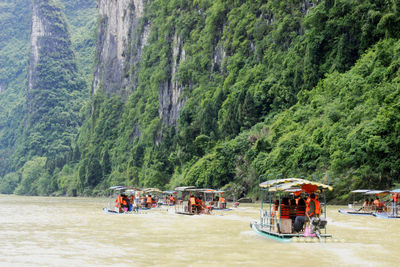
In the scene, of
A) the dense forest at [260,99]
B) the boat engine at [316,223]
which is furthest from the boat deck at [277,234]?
the dense forest at [260,99]

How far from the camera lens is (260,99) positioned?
7712cm

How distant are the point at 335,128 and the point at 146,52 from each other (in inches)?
3215

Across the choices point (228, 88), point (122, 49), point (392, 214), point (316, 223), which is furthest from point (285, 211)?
point (122, 49)

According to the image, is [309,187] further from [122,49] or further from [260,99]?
[122,49]

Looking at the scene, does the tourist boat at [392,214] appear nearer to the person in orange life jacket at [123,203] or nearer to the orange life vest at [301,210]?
the orange life vest at [301,210]

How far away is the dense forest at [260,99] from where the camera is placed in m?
52.8

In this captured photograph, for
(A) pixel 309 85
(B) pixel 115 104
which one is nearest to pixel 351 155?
(A) pixel 309 85

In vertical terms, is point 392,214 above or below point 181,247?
above

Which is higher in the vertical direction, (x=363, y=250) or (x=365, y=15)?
(x=365, y=15)

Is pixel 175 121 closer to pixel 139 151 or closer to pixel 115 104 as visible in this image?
pixel 139 151

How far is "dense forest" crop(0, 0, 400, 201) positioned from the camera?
2079 inches

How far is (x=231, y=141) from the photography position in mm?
76062

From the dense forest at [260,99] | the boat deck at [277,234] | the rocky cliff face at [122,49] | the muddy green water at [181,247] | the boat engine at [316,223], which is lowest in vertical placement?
the muddy green water at [181,247]

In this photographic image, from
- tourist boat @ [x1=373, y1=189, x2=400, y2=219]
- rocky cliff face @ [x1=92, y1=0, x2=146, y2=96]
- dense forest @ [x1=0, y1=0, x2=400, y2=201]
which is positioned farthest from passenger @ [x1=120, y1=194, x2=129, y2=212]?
rocky cliff face @ [x1=92, y1=0, x2=146, y2=96]
